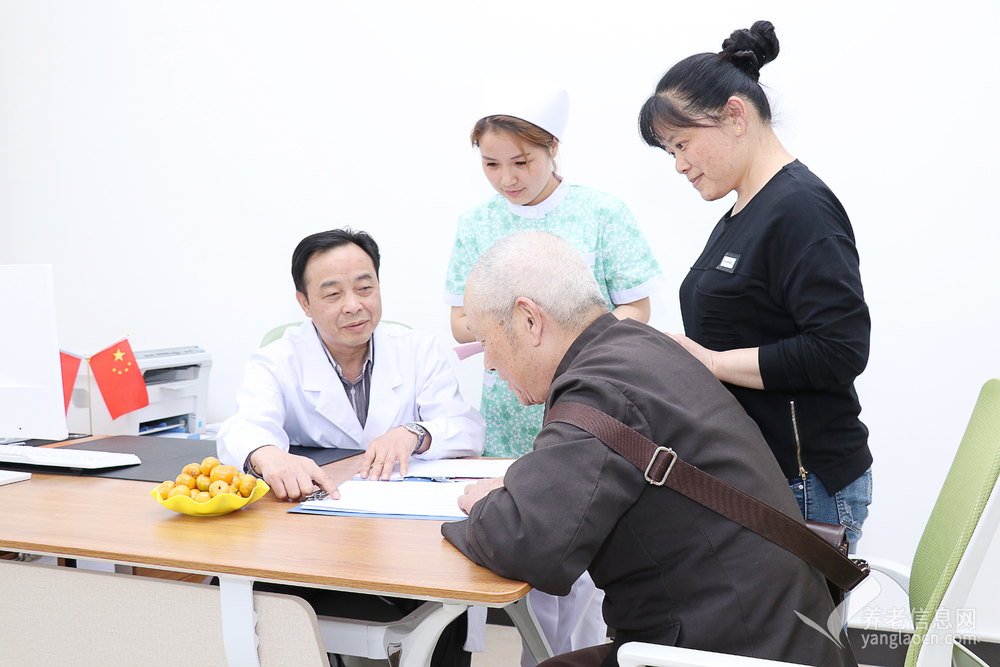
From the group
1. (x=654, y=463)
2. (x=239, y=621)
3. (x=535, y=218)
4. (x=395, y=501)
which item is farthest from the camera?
(x=535, y=218)

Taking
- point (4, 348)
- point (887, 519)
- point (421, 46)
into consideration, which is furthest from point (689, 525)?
point (421, 46)

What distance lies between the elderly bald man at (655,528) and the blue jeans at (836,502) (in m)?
0.32

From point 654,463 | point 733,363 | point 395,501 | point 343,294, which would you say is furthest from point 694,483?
point 343,294

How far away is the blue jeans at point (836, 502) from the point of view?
1.43 m

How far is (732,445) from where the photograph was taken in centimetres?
109

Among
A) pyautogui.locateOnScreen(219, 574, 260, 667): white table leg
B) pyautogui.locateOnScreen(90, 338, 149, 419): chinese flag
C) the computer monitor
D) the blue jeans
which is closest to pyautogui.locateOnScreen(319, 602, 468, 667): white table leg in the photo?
pyautogui.locateOnScreen(219, 574, 260, 667): white table leg

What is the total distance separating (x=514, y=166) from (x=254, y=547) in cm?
125

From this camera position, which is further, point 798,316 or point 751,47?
point 751,47

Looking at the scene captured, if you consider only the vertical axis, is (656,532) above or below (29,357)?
below

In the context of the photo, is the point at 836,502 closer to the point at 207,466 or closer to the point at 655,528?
the point at 655,528

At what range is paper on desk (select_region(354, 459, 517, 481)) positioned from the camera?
166cm

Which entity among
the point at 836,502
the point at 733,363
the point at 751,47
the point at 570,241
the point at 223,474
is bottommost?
the point at 836,502

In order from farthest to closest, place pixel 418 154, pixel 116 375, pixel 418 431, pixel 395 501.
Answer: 1. pixel 418 154
2. pixel 116 375
3. pixel 418 431
4. pixel 395 501

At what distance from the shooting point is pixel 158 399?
281 cm
